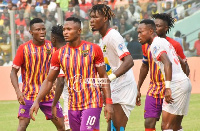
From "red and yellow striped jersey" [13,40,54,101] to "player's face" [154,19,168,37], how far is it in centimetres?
207

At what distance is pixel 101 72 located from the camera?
8.06 m

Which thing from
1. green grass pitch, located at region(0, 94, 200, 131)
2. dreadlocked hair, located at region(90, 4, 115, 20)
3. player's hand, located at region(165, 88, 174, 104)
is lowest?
green grass pitch, located at region(0, 94, 200, 131)

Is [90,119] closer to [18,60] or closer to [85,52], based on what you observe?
[85,52]

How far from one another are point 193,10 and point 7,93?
24.1 feet

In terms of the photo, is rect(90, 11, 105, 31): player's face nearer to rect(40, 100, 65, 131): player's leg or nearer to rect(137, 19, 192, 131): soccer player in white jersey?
rect(137, 19, 192, 131): soccer player in white jersey

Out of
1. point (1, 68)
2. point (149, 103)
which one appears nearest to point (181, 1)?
point (1, 68)

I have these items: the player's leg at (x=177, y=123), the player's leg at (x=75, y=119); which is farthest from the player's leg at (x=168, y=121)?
the player's leg at (x=75, y=119)

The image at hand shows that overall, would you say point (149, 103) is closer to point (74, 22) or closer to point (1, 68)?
point (74, 22)

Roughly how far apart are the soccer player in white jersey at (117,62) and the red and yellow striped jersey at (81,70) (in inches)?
32.8

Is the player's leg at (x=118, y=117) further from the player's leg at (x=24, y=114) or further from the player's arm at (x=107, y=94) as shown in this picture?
the player's leg at (x=24, y=114)

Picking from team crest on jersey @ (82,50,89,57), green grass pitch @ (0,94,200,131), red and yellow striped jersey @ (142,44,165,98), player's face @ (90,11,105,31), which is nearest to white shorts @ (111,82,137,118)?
red and yellow striped jersey @ (142,44,165,98)

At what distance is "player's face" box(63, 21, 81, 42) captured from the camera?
8133 millimetres

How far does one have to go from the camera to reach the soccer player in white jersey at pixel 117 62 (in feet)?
29.8

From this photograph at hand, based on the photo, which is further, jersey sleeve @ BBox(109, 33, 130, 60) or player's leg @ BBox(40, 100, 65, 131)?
player's leg @ BBox(40, 100, 65, 131)
